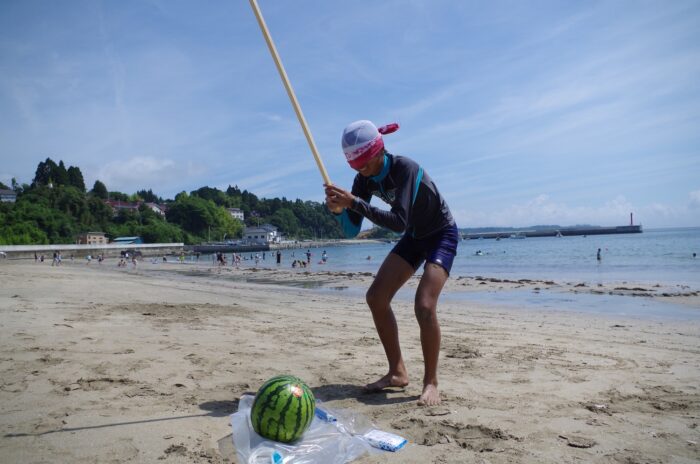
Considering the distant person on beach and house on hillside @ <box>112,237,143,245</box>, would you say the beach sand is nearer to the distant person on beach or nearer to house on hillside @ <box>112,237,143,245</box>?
the distant person on beach

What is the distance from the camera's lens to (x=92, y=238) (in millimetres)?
97188

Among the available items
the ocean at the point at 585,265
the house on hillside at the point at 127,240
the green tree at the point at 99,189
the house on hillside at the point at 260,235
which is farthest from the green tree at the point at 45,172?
the ocean at the point at 585,265

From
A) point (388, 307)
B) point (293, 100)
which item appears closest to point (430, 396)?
point (388, 307)

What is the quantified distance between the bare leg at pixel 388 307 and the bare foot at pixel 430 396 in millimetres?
399

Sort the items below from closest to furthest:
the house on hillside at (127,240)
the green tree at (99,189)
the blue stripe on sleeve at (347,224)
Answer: the blue stripe on sleeve at (347,224) → the house on hillside at (127,240) → the green tree at (99,189)

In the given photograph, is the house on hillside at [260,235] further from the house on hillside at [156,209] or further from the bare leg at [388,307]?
the bare leg at [388,307]

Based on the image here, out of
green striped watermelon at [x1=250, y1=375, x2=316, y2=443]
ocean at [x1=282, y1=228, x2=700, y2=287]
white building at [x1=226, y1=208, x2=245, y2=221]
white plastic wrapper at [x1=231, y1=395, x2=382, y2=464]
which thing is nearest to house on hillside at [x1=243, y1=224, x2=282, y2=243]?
white building at [x1=226, y1=208, x2=245, y2=221]

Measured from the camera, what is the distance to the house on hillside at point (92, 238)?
9525 cm

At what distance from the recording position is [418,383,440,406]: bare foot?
3.75 m

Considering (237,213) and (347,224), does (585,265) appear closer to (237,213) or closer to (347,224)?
(347,224)

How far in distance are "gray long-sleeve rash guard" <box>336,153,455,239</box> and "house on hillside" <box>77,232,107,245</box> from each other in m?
107

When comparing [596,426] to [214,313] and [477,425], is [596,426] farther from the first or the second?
[214,313]

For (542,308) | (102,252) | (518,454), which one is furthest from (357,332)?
(102,252)

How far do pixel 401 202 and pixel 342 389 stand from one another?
193 centimetres
